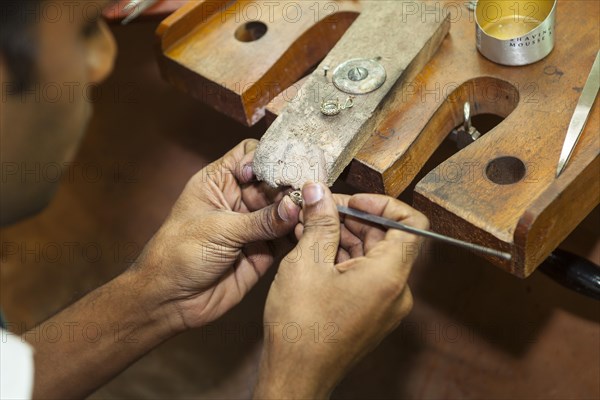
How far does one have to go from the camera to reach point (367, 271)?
3.41 feet

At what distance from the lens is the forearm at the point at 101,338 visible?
4.47 ft

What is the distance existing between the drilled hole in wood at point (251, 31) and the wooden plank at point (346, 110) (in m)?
0.22

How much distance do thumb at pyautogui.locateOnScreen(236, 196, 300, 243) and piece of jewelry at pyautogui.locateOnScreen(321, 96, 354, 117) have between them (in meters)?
0.14

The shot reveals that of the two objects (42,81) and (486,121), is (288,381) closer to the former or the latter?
Result: (42,81)

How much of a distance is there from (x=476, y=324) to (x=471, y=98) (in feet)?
1.83

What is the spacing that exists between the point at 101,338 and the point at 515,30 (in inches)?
34.8

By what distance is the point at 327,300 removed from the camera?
105 cm

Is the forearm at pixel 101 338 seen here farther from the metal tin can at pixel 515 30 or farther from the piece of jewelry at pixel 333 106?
the metal tin can at pixel 515 30

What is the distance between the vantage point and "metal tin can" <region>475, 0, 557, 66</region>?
46.1 inches

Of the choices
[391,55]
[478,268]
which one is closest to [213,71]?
[391,55]

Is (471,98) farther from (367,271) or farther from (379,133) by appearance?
(367,271)

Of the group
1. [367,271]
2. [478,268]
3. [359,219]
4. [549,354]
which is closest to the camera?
[367,271]

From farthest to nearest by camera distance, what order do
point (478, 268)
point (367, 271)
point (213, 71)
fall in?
point (478, 268), point (213, 71), point (367, 271)

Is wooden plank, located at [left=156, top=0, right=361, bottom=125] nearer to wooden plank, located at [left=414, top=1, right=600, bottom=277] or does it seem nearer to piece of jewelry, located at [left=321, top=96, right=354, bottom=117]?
piece of jewelry, located at [left=321, top=96, right=354, bottom=117]
